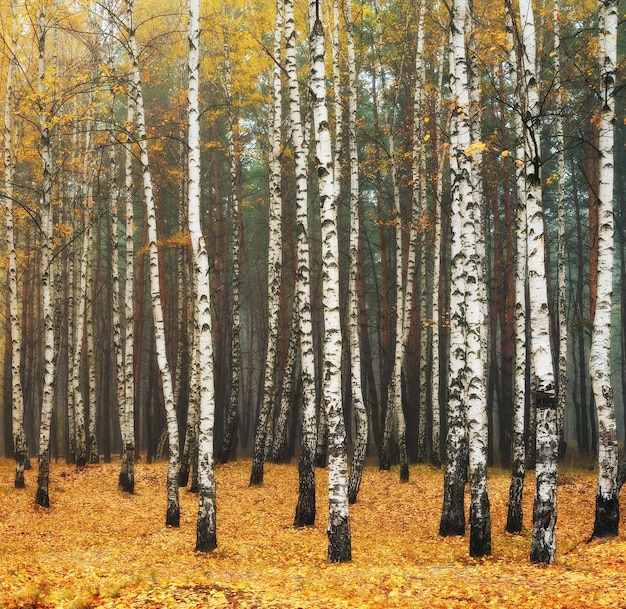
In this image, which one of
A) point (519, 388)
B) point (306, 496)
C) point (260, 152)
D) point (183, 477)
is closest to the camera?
point (519, 388)

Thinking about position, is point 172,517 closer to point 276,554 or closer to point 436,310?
point 276,554

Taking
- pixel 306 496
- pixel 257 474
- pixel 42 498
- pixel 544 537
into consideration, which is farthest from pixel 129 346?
pixel 544 537

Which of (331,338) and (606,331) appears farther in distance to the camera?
(606,331)

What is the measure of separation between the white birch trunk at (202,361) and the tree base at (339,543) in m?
2.19

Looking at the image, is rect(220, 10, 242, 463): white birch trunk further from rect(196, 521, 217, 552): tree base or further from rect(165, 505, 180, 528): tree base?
rect(196, 521, 217, 552): tree base

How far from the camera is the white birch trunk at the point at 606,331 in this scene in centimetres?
897

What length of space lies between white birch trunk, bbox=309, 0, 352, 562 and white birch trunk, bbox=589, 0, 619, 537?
12.8ft

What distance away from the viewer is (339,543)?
823cm

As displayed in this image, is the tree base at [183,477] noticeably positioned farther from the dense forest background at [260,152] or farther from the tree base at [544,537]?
the tree base at [544,537]

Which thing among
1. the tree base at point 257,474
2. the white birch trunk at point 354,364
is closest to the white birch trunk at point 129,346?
the tree base at point 257,474

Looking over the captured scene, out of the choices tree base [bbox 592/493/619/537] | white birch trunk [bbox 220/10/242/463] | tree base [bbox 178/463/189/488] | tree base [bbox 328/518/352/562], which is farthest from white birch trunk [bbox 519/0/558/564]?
white birch trunk [bbox 220/10/242/463]

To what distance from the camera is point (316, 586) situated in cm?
692

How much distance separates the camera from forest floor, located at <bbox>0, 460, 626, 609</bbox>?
6.29 metres

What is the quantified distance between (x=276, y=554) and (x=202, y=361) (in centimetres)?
327
